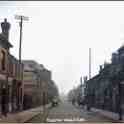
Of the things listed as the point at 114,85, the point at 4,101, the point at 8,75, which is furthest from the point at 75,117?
the point at 8,75

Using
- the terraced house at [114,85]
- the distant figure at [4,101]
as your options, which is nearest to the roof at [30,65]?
the terraced house at [114,85]

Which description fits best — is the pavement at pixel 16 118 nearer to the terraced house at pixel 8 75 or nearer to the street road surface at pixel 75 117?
the terraced house at pixel 8 75

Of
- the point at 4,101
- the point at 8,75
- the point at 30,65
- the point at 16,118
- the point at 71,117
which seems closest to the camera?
the point at 16,118

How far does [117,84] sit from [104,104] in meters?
11.3

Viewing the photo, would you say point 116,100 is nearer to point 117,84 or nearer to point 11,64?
point 117,84

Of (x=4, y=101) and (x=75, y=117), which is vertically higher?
(x=4, y=101)

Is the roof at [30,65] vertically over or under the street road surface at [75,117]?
over

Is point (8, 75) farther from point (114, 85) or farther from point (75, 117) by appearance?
point (114, 85)

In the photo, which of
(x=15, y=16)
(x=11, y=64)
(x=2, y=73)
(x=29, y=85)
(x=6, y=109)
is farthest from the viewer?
(x=29, y=85)

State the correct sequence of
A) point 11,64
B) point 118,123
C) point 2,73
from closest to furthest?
point 118,123 → point 2,73 → point 11,64

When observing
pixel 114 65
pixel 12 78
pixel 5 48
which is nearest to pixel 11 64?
pixel 12 78

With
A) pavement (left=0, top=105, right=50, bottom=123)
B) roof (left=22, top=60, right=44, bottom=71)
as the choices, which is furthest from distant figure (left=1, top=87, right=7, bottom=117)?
roof (left=22, top=60, right=44, bottom=71)

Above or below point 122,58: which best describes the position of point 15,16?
above

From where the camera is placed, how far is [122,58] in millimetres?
37344
